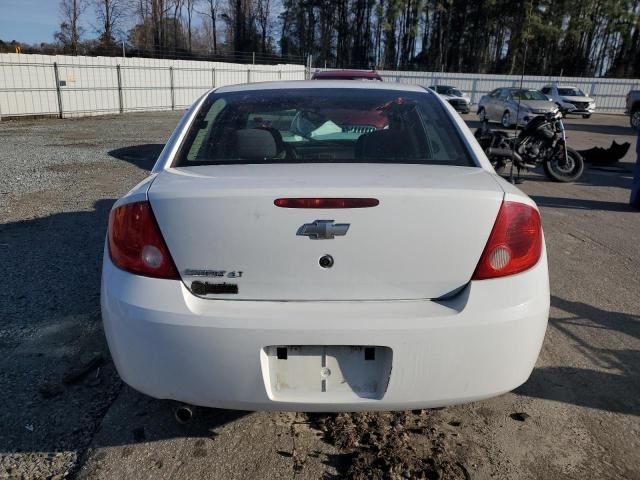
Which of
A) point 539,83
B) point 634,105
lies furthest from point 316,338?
point 539,83

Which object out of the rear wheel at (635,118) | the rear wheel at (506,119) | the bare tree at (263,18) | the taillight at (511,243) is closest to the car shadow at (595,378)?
the taillight at (511,243)

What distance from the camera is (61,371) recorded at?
114 inches

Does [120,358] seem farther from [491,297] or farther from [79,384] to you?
[491,297]

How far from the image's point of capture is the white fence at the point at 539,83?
116ft

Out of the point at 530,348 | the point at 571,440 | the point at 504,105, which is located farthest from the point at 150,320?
the point at 504,105

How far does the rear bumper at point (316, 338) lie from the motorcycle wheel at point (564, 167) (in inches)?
313

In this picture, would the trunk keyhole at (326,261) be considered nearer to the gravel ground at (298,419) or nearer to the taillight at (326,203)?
the taillight at (326,203)

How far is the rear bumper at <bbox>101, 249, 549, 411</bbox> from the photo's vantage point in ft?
6.17

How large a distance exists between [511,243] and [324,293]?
2.42 feet

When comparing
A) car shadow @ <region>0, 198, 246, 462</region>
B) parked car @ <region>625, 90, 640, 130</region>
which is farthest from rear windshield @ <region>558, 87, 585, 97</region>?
car shadow @ <region>0, 198, 246, 462</region>

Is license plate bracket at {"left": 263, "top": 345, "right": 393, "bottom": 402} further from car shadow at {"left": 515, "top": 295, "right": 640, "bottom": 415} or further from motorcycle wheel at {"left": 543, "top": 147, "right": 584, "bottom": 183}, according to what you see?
motorcycle wheel at {"left": 543, "top": 147, "right": 584, "bottom": 183}

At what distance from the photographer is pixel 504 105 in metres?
22.9

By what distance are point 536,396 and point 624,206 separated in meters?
5.87

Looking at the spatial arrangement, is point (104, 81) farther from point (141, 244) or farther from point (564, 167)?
point (141, 244)
